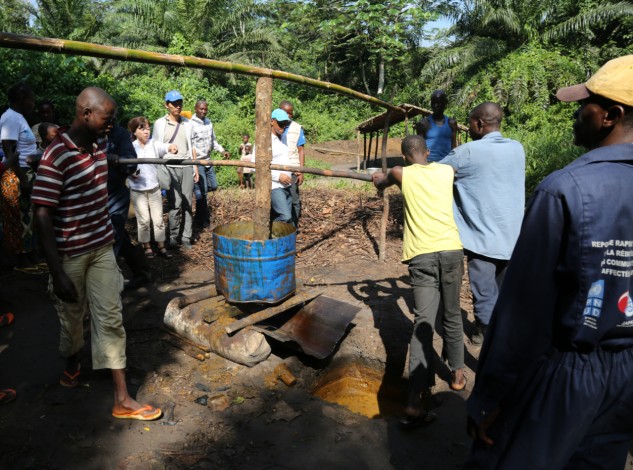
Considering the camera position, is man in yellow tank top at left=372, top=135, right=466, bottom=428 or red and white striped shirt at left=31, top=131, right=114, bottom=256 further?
man in yellow tank top at left=372, top=135, right=466, bottom=428

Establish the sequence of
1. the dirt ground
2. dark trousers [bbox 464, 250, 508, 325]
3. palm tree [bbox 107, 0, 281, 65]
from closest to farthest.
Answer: the dirt ground
dark trousers [bbox 464, 250, 508, 325]
palm tree [bbox 107, 0, 281, 65]

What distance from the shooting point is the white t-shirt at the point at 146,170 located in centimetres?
611

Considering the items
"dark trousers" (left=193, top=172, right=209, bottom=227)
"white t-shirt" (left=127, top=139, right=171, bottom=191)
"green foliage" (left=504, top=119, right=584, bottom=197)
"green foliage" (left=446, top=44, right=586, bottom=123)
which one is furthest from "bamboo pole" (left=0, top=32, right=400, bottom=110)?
"green foliage" (left=446, top=44, right=586, bottom=123)

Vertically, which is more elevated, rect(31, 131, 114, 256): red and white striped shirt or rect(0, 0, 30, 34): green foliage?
rect(0, 0, 30, 34): green foliage

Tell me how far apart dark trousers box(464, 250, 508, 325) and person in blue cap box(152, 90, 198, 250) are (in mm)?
4293

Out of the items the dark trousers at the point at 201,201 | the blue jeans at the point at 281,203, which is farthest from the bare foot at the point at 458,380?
the dark trousers at the point at 201,201

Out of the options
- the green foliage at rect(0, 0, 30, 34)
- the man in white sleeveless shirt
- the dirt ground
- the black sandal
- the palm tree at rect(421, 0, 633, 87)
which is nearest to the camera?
the dirt ground

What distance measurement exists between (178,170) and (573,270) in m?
6.02

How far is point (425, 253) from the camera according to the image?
331 cm

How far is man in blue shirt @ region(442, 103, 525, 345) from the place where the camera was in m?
3.70

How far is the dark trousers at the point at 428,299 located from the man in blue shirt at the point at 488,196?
459 millimetres

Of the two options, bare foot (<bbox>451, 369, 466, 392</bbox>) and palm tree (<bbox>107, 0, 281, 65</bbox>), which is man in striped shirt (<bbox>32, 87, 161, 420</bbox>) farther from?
palm tree (<bbox>107, 0, 281, 65</bbox>)

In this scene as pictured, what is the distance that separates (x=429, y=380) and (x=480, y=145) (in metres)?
1.79

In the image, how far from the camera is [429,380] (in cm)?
A: 346
